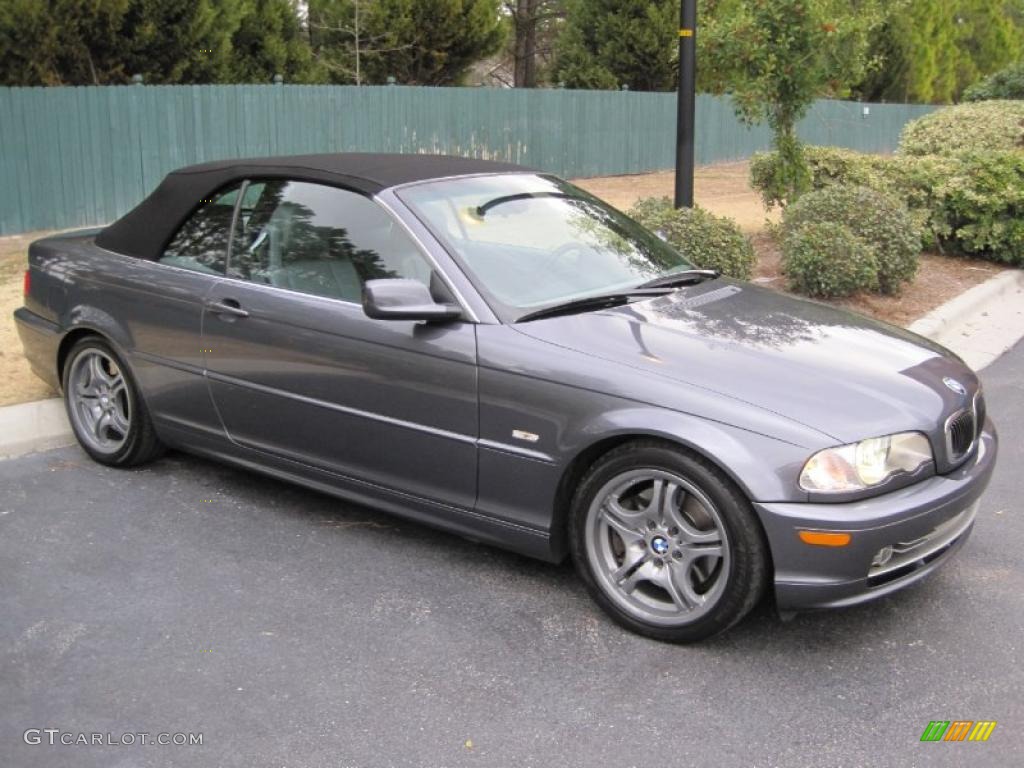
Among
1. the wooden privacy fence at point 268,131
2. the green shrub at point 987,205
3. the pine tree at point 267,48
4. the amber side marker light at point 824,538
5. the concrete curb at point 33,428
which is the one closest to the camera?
the amber side marker light at point 824,538

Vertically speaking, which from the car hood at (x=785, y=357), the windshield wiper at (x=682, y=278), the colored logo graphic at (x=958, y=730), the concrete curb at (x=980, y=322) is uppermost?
the windshield wiper at (x=682, y=278)

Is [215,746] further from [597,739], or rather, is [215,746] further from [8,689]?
[597,739]

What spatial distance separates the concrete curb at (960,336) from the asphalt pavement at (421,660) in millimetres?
946

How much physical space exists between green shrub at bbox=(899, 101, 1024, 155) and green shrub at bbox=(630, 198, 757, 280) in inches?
213

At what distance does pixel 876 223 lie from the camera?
30.7ft

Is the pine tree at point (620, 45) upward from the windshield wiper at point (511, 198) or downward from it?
upward

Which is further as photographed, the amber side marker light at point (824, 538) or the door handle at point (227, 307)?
the door handle at point (227, 307)

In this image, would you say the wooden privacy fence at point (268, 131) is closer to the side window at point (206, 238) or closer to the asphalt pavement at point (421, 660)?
the side window at point (206, 238)

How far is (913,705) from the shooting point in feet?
11.4

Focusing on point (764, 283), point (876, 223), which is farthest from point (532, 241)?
point (876, 223)

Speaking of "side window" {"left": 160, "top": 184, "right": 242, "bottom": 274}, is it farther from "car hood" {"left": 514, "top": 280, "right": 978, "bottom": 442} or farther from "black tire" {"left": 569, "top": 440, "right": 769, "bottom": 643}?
"black tire" {"left": 569, "top": 440, "right": 769, "bottom": 643}

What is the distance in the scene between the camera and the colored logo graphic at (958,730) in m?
3.31

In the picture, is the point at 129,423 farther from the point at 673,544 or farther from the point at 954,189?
the point at 954,189

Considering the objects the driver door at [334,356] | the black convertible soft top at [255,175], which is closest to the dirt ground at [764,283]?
the black convertible soft top at [255,175]
